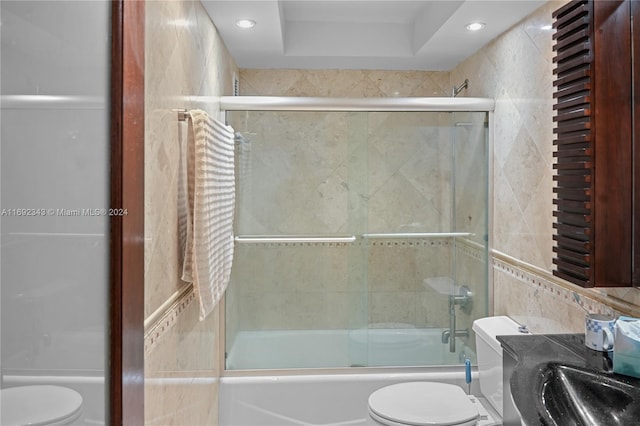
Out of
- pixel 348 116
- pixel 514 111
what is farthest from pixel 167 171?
pixel 514 111

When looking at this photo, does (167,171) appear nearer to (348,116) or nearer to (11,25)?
(11,25)

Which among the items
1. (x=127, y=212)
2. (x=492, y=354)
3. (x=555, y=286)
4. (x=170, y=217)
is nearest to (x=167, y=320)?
(x=170, y=217)

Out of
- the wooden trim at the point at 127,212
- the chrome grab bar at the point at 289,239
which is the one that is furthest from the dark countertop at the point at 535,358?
the chrome grab bar at the point at 289,239

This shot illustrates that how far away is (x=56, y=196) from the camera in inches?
34.3

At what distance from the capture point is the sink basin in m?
1.15

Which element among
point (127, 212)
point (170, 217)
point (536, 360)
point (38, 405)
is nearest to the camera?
point (38, 405)

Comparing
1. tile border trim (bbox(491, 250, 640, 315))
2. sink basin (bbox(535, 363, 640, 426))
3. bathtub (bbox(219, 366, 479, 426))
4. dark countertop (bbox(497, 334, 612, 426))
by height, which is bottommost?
bathtub (bbox(219, 366, 479, 426))

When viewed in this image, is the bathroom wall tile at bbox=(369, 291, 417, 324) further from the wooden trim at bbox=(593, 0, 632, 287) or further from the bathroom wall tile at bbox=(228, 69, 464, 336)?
the wooden trim at bbox=(593, 0, 632, 287)

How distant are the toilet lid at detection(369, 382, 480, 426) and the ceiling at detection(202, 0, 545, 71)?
1.78 metres

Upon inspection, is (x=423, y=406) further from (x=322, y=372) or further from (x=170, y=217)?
(x=170, y=217)

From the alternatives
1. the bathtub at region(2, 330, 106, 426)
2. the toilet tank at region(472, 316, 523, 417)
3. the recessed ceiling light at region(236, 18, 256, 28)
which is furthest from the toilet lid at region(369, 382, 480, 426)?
the recessed ceiling light at region(236, 18, 256, 28)

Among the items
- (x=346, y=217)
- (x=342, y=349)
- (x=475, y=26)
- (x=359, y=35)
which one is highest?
(x=359, y=35)

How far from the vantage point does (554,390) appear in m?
1.25

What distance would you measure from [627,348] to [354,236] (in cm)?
158
